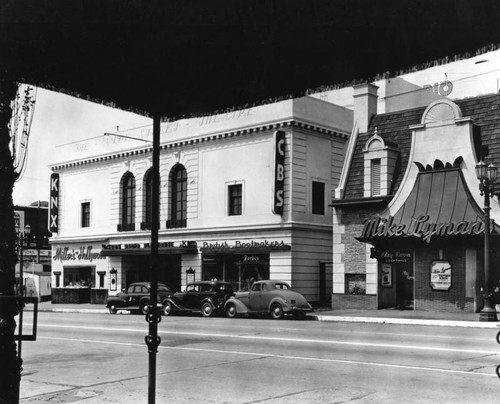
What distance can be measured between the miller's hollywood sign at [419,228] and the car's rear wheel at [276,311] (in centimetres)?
458

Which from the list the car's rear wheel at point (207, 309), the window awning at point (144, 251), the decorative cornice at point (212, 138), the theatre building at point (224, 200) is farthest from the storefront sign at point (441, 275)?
the window awning at point (144, 251)

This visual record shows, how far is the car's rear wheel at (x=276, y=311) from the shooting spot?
25.3 metres

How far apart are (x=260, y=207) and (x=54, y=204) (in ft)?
60.9

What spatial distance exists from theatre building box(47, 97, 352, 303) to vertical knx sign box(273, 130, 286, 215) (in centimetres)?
5

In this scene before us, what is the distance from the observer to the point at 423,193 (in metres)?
26.3

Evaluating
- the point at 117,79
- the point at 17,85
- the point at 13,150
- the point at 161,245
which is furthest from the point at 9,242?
the point at 161,245

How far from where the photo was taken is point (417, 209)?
26.2 metres

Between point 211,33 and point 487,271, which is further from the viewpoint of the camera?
point 487,271

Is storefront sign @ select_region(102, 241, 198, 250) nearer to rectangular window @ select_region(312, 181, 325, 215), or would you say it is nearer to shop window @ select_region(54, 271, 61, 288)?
shop window @ select_region(54, 271, 61, 288)

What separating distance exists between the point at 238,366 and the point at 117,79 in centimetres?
697

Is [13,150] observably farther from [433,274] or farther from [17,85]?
[433,274]

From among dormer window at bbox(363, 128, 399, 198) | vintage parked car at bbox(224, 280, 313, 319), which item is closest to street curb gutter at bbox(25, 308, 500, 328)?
vintage parked car at bbox(224, 280, 313, 319)

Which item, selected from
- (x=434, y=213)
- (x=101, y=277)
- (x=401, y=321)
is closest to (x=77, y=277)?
(x=101, y=277)

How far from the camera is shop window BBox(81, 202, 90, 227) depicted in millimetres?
43406
